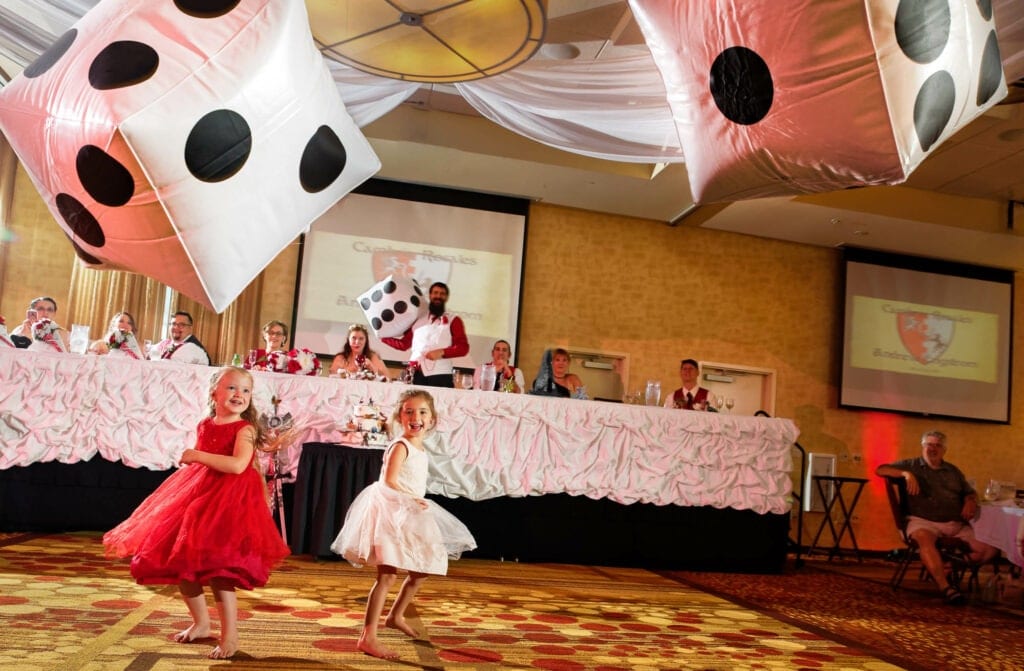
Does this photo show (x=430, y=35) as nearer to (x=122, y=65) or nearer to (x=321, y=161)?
(x=321, y=161)

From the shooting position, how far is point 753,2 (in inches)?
55.5

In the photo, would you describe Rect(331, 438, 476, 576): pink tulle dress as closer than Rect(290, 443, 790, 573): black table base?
Yes

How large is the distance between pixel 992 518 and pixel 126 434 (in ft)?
16.7

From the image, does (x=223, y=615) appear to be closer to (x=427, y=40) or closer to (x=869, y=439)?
(x=427, y=40)

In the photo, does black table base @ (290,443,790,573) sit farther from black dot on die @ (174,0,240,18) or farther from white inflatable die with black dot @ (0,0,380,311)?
black dot on die @ (174,0,240,18)

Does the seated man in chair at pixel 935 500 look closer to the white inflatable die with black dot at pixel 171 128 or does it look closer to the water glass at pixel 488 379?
the water glass at pixel 488 379

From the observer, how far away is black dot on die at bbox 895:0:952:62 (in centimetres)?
131

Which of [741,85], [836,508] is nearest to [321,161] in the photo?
[741,85]

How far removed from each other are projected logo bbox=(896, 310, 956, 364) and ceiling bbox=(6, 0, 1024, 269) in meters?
0.66

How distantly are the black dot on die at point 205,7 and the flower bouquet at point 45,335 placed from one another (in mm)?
3866

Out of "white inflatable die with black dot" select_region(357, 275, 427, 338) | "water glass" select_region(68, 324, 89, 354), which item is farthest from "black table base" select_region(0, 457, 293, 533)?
"white inflatable die with black dot" select_region(357, 275, 427, 338)

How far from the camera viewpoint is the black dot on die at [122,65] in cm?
152

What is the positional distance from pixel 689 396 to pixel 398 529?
3925 mm

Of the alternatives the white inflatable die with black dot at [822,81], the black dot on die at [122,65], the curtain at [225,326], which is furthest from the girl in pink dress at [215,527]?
the curtain at [225,326]
